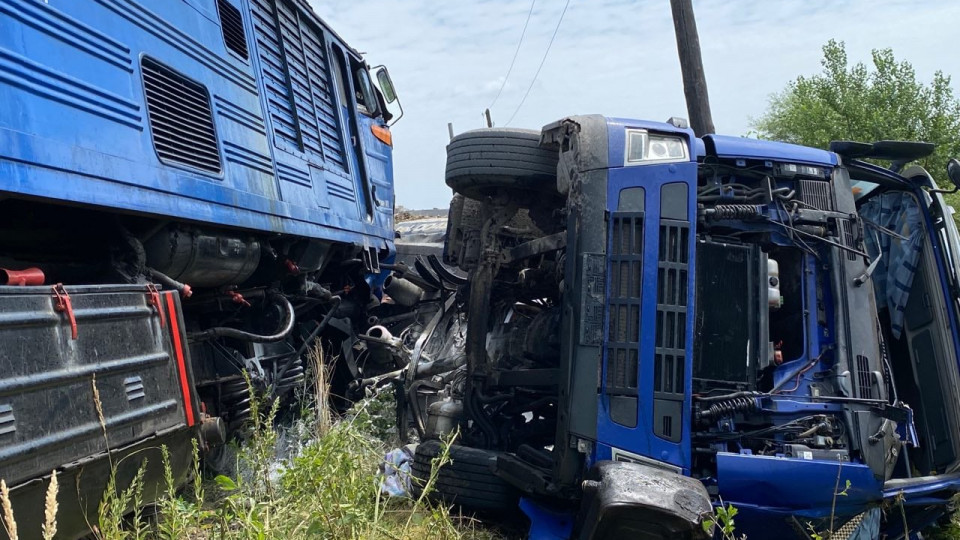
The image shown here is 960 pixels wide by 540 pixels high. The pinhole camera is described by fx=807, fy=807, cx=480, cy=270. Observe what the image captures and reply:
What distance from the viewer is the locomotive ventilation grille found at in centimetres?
365

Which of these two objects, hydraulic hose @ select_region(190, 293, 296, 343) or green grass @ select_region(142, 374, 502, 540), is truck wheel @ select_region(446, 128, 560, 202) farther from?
green grass @ select_region(142, 374, 502, 540)

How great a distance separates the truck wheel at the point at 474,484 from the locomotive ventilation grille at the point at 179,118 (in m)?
1.90

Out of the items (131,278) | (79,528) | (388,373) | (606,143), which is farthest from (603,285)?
(388,373)

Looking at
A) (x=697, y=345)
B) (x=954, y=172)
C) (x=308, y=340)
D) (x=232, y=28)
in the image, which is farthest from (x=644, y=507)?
(x=232, y=28)

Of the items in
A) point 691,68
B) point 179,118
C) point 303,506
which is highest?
point 691,68

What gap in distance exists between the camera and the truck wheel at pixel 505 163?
4402mm

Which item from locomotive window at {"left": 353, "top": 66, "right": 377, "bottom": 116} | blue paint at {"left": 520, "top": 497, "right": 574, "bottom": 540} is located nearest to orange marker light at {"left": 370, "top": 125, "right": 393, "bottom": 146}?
locomotive window at {"left": 353, "top": 66, "right": 377, "bottom": 116}

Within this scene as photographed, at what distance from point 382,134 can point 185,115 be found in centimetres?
378

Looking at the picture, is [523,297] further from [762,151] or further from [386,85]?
[386,85]

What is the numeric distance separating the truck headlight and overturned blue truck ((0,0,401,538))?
2035 mm

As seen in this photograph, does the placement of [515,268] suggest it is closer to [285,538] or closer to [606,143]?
[606,143]

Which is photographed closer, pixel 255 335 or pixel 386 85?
pixel 255 335

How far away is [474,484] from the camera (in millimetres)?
4176

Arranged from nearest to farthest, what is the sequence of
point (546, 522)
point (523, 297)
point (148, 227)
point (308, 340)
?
point (148, 227) → point (546, 522) → point (523, 297) → point (308, 340)
